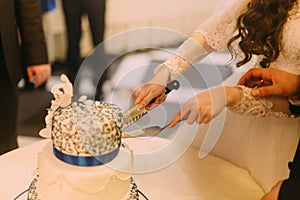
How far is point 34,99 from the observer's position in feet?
8.64

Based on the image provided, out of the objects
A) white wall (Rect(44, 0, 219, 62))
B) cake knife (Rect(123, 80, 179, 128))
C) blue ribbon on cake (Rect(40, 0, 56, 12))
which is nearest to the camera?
cake knife (Rect(123, 80, 179, 128))

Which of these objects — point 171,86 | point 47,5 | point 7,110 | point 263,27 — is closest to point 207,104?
point 171,86

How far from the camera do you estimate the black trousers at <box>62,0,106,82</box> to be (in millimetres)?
2660

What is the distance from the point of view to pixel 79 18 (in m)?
2.77

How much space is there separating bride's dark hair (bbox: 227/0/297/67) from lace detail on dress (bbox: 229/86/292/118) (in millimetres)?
109

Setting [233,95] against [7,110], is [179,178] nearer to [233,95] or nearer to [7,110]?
[233,95]

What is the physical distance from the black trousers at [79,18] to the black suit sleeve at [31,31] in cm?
111

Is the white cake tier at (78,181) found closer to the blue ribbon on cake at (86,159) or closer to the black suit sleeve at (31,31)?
the blue ribbon on cake at (86,159)

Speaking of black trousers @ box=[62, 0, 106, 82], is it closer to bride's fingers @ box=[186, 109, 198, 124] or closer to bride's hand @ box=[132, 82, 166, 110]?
bride's hand @ box=[132, 82, 166, 110]

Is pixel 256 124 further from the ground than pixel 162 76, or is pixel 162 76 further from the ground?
pixel 162 76

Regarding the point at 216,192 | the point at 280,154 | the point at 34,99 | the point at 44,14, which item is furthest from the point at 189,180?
the point at 44,14

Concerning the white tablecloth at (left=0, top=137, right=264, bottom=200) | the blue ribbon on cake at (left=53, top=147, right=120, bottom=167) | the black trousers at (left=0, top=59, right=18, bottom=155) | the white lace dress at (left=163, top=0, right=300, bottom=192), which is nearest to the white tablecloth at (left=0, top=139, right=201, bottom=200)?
the white tablecloth at (left=0, top=137, right=264, bottom=200)

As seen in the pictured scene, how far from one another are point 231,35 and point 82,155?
0.69 metres

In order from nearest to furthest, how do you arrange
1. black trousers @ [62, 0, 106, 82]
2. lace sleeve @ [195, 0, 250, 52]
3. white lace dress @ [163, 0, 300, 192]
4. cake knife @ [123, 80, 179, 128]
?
1. cake knife @ [123, 80, 179, 128]
2. white lace dress @ [163, 0, 300, 192]
3. lace sleeve @ [195, 0, 250, 52]
4. black trousers @ [62, 0, 106, 82]
